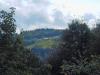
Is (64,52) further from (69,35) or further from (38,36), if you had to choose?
(38,36)

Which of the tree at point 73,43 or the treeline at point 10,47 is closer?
the treeline at point 10,47

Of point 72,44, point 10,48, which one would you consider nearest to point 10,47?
point 10,48

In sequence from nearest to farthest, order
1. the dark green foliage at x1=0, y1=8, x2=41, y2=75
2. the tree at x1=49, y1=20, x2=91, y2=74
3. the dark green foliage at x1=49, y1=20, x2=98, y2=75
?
the dark green foliage at x1=0, y1=8, x2=41, y2=75, the dark green foliage at x1=49, y1=20, x2=98, y2=75, the tree at x1=49, y1=20, x2=91, y2=74

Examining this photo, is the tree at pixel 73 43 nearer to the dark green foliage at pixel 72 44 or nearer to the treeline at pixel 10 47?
the dark green foliage at pixel 72 44

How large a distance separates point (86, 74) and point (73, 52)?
2546 centimetres

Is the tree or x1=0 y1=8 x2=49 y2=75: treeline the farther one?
the tree

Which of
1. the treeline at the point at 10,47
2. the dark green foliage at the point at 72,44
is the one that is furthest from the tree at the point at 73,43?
the treeline at the point at 10,47

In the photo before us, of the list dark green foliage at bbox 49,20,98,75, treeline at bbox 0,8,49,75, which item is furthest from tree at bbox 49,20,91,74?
treeline at bbox 0,8,49,75

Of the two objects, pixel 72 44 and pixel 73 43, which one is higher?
pixel 73 43

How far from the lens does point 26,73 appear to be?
16344 millimetres

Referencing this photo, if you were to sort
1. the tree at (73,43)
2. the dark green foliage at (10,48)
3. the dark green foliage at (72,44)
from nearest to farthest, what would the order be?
1. the dark green foliage at (10,48)
2. the dark green foliage at (72,44)
3. the tree at (73,43)

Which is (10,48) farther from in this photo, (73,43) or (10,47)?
(73,43)

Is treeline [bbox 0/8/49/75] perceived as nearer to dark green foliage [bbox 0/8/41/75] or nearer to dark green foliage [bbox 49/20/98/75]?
dark green foliage [bbox 0/8/41/75]

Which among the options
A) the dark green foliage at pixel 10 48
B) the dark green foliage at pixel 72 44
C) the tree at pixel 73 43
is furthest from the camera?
the tree at pixel 73 43
